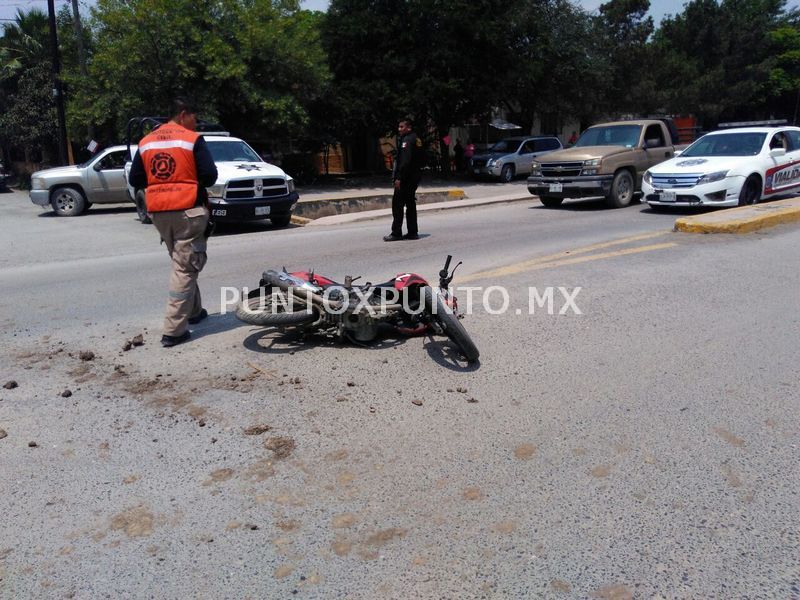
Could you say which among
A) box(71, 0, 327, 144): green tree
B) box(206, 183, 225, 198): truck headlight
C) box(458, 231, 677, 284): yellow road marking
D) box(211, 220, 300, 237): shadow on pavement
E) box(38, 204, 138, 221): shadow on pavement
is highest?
box(71, 0, 327, 144): green tree

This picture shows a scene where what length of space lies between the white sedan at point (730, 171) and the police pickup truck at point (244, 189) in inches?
295

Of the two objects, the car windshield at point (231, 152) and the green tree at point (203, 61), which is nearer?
the car windshield at point (231, 152)

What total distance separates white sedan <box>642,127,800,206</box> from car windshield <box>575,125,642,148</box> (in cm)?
145

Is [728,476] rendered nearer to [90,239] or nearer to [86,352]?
[86,352]

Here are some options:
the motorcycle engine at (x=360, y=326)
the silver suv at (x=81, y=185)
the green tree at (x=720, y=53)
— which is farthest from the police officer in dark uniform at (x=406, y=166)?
the green tree at (x=720, y=53)

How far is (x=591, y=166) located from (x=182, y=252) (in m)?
11.3

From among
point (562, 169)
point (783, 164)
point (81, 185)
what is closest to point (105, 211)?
point (81, 185)

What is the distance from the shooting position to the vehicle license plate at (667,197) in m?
13.6

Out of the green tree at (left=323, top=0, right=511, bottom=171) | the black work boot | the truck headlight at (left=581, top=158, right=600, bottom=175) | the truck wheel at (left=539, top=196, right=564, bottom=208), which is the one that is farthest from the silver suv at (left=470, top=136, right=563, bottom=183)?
the black work boot

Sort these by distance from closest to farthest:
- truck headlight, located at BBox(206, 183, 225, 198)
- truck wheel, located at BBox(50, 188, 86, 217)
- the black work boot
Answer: the black work boot, truck headlight, located at BBox(206, 183, 225, 198), truck wheel, located at BBox(50, 188, 86, 217)

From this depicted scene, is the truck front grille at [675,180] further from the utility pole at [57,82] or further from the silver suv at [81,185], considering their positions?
the utility pole at [57,82]

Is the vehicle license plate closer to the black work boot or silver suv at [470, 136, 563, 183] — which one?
the black work boot

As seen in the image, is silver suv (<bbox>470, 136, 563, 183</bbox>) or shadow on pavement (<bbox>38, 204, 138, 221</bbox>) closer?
shadow on pavement (<bbox>38, 204, 138, 221</bbox>)

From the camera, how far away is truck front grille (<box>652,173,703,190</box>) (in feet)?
43.7
